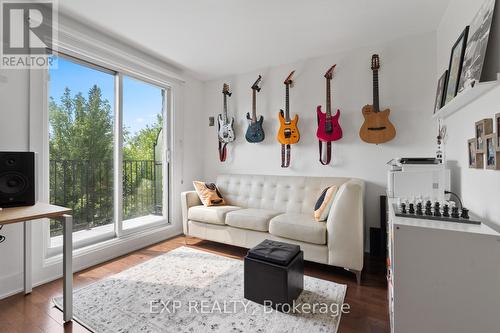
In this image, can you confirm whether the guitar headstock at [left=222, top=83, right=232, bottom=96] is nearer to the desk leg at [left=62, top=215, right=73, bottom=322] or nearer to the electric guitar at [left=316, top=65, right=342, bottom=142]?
the electric guitar at [left=316, top=65, right=342, bottom=142]

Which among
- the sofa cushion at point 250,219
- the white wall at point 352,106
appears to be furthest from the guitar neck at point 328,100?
the sofa cushion at point 250,219

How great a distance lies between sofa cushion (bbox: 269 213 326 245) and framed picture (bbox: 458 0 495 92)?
4.91 feet

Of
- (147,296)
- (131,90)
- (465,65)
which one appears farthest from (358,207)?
(131,90)

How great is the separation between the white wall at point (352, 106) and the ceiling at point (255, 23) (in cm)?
20

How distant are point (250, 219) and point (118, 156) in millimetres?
1752

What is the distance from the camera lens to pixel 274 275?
1.66 m

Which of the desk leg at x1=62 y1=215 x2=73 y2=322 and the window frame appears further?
the window frame

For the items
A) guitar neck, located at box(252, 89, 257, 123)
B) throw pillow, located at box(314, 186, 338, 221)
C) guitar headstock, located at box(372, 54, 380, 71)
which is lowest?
throw pillow, located at box(314, 186, 338, 221)

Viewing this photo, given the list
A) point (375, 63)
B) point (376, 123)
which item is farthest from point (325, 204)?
point (375, 63)

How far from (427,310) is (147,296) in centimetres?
Answer: 185

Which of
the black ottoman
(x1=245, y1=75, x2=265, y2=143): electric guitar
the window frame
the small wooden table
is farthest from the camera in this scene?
(x1=245, y1=75, x2=265, y2=143): electric guitar

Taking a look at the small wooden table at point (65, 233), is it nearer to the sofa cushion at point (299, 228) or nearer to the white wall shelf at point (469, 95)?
the sofa cushion at point (299, 228)

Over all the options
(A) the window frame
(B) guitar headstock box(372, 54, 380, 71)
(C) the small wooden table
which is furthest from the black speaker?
(B) guitar headstock box(372, 54, 380, 71)

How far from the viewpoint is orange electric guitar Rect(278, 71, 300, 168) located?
122 inches
